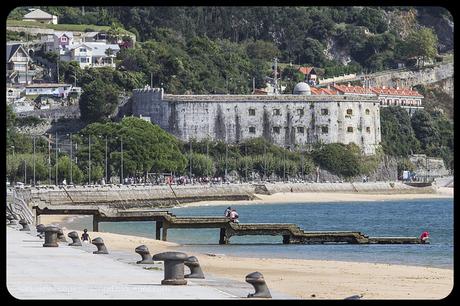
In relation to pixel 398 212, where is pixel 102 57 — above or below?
above

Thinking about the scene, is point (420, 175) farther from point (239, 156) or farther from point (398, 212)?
point (398, 212)

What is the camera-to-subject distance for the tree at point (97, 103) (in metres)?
130

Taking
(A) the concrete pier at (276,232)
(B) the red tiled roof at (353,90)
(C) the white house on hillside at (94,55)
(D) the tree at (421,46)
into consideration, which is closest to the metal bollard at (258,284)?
(A) the concrete pier at (276,232)

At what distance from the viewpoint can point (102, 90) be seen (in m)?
132

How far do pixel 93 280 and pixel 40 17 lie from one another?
520 ft

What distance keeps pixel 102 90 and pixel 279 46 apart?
60.5 metres

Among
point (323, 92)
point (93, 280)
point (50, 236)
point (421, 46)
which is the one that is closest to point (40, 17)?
point (323, 92)

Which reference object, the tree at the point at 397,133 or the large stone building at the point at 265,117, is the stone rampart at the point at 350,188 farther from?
the tree at the point at 397,133

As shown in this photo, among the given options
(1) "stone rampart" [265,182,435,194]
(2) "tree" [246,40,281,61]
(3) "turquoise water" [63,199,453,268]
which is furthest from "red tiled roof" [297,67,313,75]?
(3) "turquoise water" [63,199,453,268]

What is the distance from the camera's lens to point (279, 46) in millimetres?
189250

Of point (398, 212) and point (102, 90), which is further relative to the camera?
point (102, 90)

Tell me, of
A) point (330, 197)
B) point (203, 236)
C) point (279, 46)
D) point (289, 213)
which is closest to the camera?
point (203, 236)
